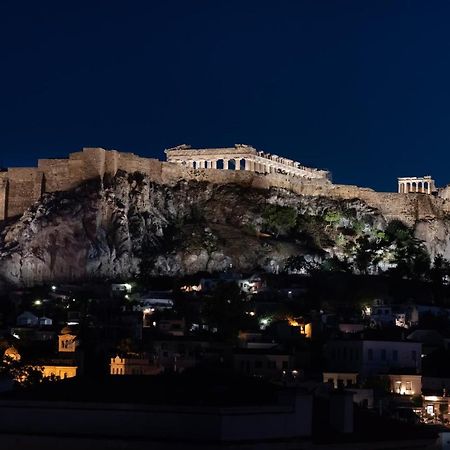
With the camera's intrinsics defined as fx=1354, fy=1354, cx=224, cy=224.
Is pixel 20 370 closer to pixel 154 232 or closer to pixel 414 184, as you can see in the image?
→ pixel 154 232

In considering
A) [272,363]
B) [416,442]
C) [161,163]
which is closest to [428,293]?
[161,163]

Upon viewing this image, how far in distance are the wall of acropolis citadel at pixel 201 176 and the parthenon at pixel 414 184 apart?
10.2 m

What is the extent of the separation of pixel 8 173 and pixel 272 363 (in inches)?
1672

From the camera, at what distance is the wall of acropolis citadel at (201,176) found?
314 feet

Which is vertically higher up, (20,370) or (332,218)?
(332,218)

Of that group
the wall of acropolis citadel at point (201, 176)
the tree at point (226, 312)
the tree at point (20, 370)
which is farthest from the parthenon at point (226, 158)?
the tree at point (20, 370)

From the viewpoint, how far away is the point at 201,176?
341ft

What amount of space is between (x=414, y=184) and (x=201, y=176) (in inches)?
1387

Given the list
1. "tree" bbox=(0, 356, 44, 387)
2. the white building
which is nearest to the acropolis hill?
the white building

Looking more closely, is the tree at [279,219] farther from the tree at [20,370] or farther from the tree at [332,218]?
the tree at [20,370]

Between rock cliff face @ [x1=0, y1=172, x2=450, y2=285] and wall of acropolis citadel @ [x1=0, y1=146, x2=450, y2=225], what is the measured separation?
1.19 meters

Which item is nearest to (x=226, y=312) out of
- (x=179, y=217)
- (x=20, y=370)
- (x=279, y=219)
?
(x=179, y=217)

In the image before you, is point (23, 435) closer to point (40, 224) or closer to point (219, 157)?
point (40, 224)

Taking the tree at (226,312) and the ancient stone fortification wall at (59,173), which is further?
the ancient stone fortification wall at (59,173)
